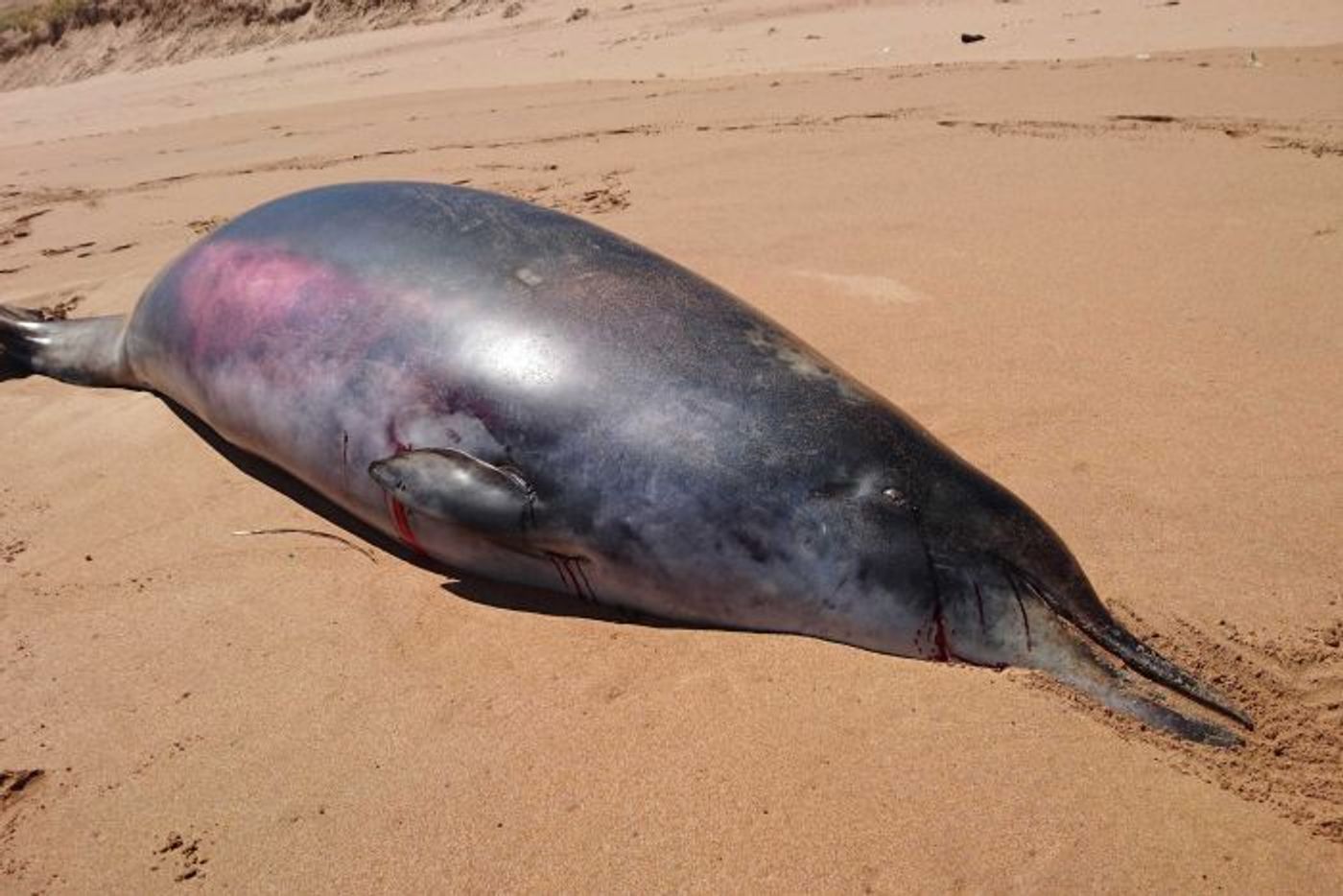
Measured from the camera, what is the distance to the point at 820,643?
6.38ft

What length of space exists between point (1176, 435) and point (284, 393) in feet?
7.02

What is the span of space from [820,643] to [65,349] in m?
2.98

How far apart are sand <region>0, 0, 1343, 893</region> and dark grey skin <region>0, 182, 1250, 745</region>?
99 millimetres

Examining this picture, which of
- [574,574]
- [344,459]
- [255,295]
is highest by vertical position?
[255,295]

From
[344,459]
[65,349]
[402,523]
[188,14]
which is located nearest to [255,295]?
[344,459]

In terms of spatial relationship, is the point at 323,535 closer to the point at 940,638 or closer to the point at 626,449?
the point at 626,449

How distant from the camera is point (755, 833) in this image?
162 centimetres

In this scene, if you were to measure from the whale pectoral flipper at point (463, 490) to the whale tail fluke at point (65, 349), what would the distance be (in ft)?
5.82

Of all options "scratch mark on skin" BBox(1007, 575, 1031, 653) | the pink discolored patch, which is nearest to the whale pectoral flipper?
the pink discolored patch

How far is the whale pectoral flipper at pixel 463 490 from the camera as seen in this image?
204cm

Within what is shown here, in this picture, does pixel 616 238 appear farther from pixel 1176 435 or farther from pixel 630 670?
pixel 1176 435

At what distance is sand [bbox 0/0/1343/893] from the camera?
1.61m

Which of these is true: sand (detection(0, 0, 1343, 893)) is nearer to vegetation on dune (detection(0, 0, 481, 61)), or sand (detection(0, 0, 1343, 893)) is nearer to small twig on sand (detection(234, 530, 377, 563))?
small twig on sand (detection(234, 530, 377, 563))

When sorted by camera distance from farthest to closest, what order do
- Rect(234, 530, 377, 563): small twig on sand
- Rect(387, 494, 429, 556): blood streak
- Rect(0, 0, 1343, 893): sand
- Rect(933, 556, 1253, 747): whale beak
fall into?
1. Rect(234, 530, 377, 563): small twig on sand
2. Rect(387, 494, 429, 556): blood streak
3. Rect(933, 556, 1253, 747): whale beak
4. Rect(0, 0, 1343, 893): sand
